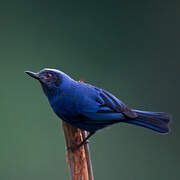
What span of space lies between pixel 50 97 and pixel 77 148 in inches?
24.0

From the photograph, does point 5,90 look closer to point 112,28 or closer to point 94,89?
point 112,28

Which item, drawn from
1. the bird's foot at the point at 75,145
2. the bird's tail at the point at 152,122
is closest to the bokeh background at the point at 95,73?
the bird's tail at the point at 152,122

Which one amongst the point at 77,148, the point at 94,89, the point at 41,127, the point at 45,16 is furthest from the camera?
the point at 45,16

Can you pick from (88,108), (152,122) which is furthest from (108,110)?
(152,122)

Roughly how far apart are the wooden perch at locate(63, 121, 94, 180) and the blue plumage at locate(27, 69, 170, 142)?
0.06 meters

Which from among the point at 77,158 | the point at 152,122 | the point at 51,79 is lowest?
the point at 77,158

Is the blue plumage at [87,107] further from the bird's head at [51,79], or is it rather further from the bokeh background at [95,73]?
the bokeh background at [95,73]

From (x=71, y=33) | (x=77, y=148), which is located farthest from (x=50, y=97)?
(x=71, y=33)

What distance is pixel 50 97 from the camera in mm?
3561

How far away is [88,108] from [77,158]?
0.50 m

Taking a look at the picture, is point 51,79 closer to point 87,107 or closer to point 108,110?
point 87,107

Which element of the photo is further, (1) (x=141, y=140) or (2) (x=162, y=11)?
(2) (x=162, y=11)

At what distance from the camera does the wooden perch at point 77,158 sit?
2.91m

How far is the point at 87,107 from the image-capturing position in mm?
3430
